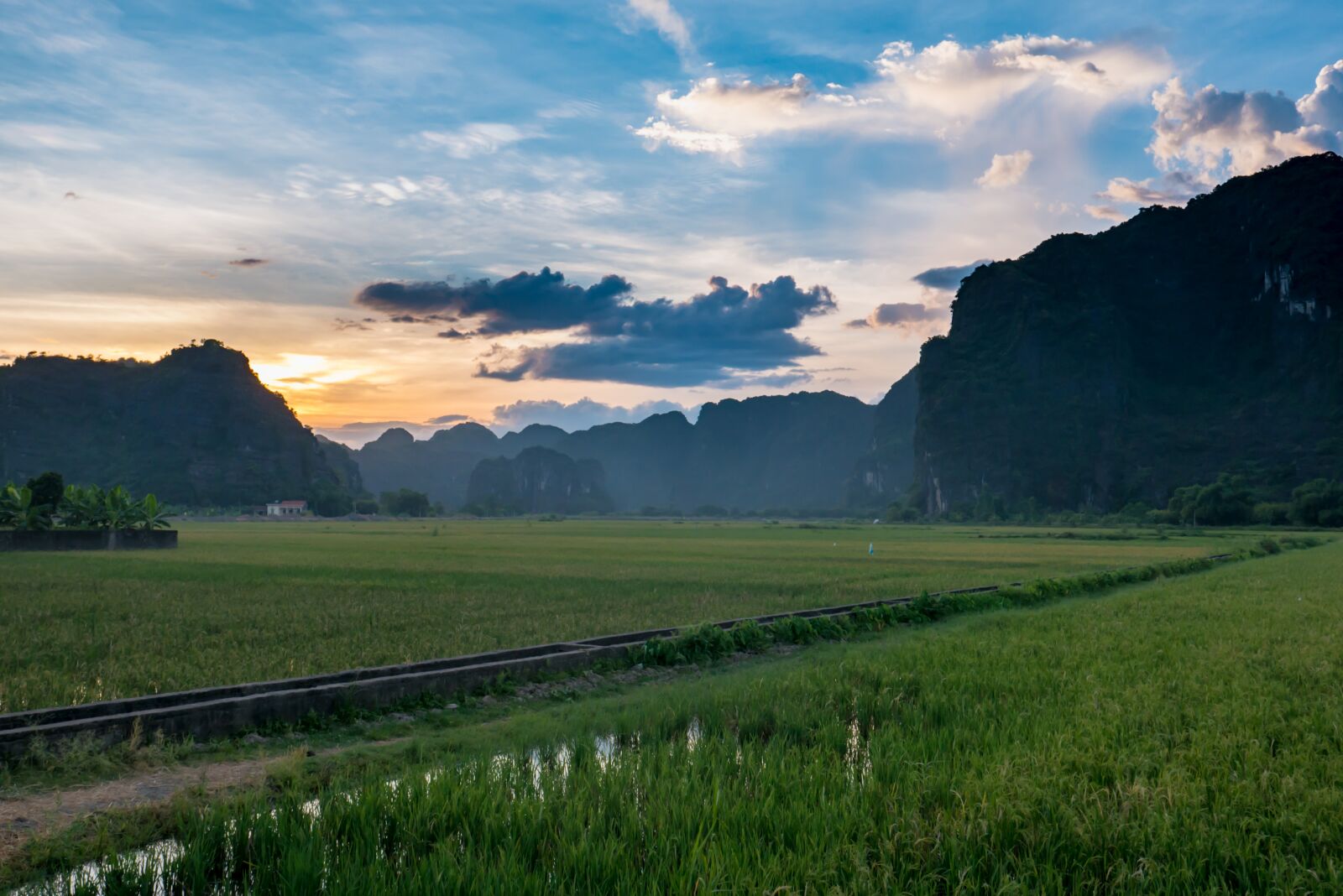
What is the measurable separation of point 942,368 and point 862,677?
582ft

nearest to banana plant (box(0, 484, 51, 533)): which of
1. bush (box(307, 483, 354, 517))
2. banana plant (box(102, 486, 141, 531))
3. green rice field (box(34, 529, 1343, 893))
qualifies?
banana plant (box(102, 486, 141, 531))

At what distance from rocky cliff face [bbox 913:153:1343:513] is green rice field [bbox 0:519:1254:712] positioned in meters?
116

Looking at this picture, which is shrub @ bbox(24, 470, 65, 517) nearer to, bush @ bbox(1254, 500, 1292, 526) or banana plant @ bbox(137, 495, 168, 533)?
banana plant @ bbox(137, 495, 168, 533)

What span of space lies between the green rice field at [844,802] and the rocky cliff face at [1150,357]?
139547mm

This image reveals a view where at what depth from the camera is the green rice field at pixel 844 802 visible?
12.5ft

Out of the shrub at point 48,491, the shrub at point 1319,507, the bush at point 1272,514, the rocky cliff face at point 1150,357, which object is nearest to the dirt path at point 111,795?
the shrub at point 48,491

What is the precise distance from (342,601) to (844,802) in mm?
14779

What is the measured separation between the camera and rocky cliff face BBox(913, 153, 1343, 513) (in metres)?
137

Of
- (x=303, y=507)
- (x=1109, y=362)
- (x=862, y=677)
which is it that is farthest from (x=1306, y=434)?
(x=303, y=507)

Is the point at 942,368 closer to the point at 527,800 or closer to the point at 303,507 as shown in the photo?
the point at 303,507

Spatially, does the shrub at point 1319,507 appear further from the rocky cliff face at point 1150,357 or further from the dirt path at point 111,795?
the dirt path at point 111,795

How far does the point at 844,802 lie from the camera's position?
4.72 m

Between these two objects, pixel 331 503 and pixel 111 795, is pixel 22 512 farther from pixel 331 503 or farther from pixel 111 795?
pixel 331 503

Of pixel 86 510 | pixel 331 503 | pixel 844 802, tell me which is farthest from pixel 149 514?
pixel 331 503
